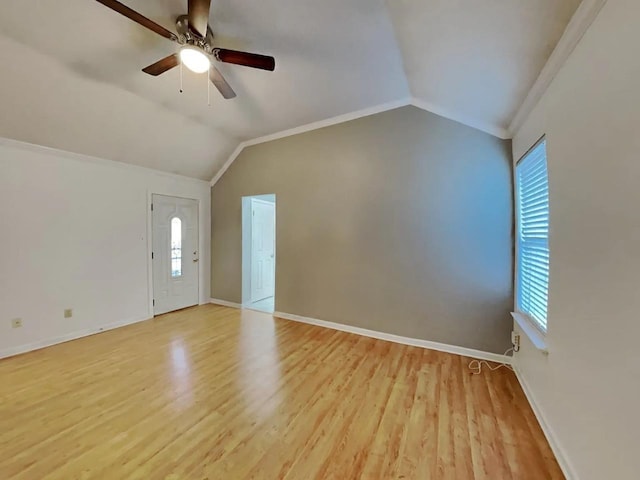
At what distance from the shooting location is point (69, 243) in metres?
3.46

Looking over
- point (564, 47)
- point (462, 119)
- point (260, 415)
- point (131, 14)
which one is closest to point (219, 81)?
point (131, 14)

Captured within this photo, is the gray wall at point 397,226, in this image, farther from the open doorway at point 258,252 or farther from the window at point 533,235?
the open doorway at point 258,252

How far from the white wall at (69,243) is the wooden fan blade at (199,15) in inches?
106

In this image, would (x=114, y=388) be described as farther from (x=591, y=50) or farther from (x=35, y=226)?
(x=591, y=50)

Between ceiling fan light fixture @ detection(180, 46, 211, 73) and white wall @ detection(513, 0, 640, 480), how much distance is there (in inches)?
91.7

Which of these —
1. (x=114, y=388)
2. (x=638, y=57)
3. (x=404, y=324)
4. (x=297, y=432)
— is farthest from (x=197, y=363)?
(x=638, y=57)

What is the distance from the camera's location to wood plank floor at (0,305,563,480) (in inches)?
63.8

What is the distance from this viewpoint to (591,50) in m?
1.38

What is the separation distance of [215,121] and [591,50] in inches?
153

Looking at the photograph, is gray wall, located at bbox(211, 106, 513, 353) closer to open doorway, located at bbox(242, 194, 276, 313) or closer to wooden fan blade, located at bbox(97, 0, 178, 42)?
open doorway, located at bbox(242, 194, 276, 313)

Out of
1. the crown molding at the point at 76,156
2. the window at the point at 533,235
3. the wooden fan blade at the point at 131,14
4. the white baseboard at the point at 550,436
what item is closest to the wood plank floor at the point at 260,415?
the white baseboard at the point at 550,436

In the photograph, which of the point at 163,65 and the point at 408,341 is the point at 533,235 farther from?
the point at 163,65

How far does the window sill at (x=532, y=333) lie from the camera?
6.46 feet

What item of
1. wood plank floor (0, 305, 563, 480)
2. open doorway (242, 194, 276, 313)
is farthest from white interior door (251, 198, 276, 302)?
wood plank floor (0, 305, 563, 480)
